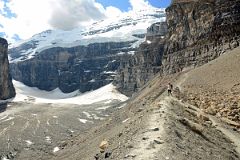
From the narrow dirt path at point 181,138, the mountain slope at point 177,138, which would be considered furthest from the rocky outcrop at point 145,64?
the narrow dirt path at point 181,138

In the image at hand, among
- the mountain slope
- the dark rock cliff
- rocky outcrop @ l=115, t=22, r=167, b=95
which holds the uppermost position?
the dark rock cliff

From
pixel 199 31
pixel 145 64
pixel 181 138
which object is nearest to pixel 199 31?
pixel 199 31

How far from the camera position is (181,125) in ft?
93.3

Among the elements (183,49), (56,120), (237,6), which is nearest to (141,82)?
(56,120)

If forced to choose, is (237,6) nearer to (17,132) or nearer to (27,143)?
(27,143)

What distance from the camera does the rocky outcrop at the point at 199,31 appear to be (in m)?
88.3

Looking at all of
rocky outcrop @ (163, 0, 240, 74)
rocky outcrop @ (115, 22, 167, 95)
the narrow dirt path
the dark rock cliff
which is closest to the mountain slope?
the narrow dirt path

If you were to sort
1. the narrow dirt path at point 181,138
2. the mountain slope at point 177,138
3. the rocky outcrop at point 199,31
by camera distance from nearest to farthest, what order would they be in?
the narrow dirt path at point 181,138 < the mountain slope at point 177,138 < the rocky outcrop at point 199,31

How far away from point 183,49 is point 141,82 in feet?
264

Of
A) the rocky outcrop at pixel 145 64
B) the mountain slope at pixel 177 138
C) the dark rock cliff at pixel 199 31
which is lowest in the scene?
the rocky outcrop at pixel 145 64

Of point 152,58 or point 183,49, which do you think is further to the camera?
point 152,58

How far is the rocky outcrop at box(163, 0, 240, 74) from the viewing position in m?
88.3

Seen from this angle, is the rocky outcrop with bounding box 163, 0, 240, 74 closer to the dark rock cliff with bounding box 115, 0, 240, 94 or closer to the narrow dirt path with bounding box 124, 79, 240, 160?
the dark rock cliff with bounding box 115, 0, 240, 94

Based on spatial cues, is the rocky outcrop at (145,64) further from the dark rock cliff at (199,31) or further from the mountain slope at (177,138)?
the mountain slope at (177,138)
